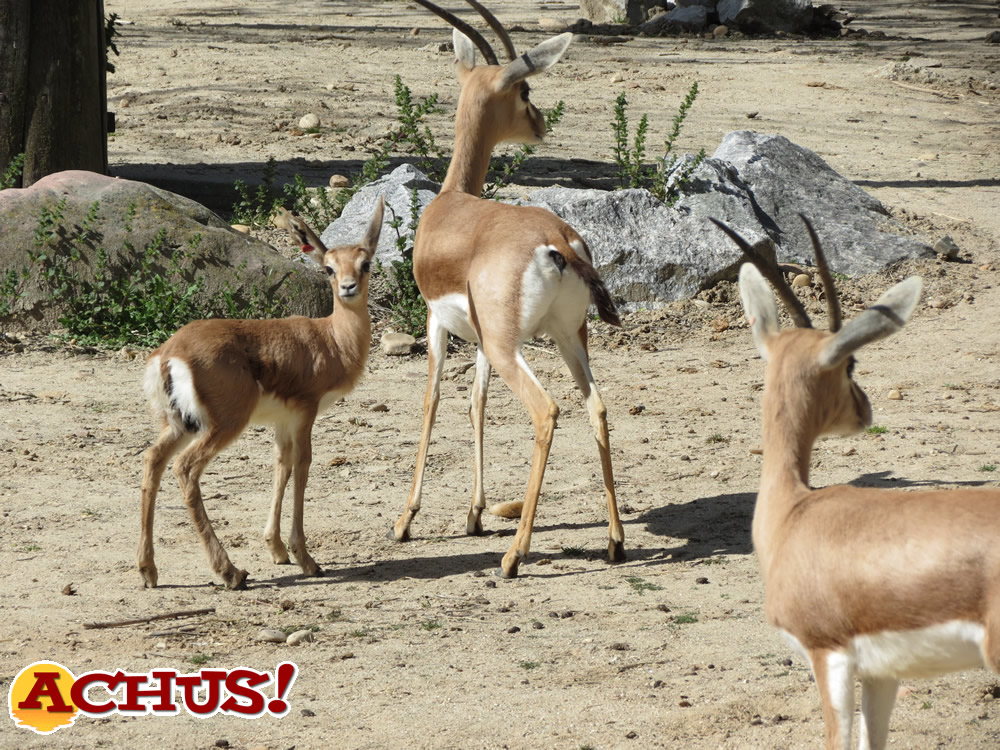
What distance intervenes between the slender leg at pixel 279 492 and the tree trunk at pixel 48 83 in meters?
4.76

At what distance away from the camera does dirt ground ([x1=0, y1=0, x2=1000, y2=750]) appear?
13.2 feet

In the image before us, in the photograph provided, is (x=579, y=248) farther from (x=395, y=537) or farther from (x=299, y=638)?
(x=299, y=638)

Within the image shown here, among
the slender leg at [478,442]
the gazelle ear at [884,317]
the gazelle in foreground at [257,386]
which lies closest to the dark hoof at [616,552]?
the slender leg at [478,442]

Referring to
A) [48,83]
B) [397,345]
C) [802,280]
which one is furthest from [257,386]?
[802,280]

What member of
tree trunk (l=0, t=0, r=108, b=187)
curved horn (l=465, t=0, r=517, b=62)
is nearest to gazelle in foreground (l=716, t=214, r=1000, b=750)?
curved horn (l=465, t=0, r=517, b=62)

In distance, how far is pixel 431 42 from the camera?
672 inches

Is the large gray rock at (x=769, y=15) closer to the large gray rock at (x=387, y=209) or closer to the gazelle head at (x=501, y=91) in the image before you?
the large gray rock at (x=387, y=209)

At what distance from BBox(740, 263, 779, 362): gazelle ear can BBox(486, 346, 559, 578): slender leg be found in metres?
1.88

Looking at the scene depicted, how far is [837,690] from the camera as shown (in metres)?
3.07

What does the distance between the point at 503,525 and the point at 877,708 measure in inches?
116

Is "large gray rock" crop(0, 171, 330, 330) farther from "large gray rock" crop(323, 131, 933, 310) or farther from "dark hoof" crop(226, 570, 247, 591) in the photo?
"dark hoof" crop(226, 570, 247, 591)

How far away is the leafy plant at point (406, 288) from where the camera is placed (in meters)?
8.55

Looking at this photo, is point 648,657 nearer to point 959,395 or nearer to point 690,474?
point 690,474

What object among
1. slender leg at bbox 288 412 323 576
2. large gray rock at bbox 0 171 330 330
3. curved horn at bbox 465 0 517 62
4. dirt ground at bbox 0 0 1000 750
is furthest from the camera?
large gray rock at bbox 0 171 330 330
